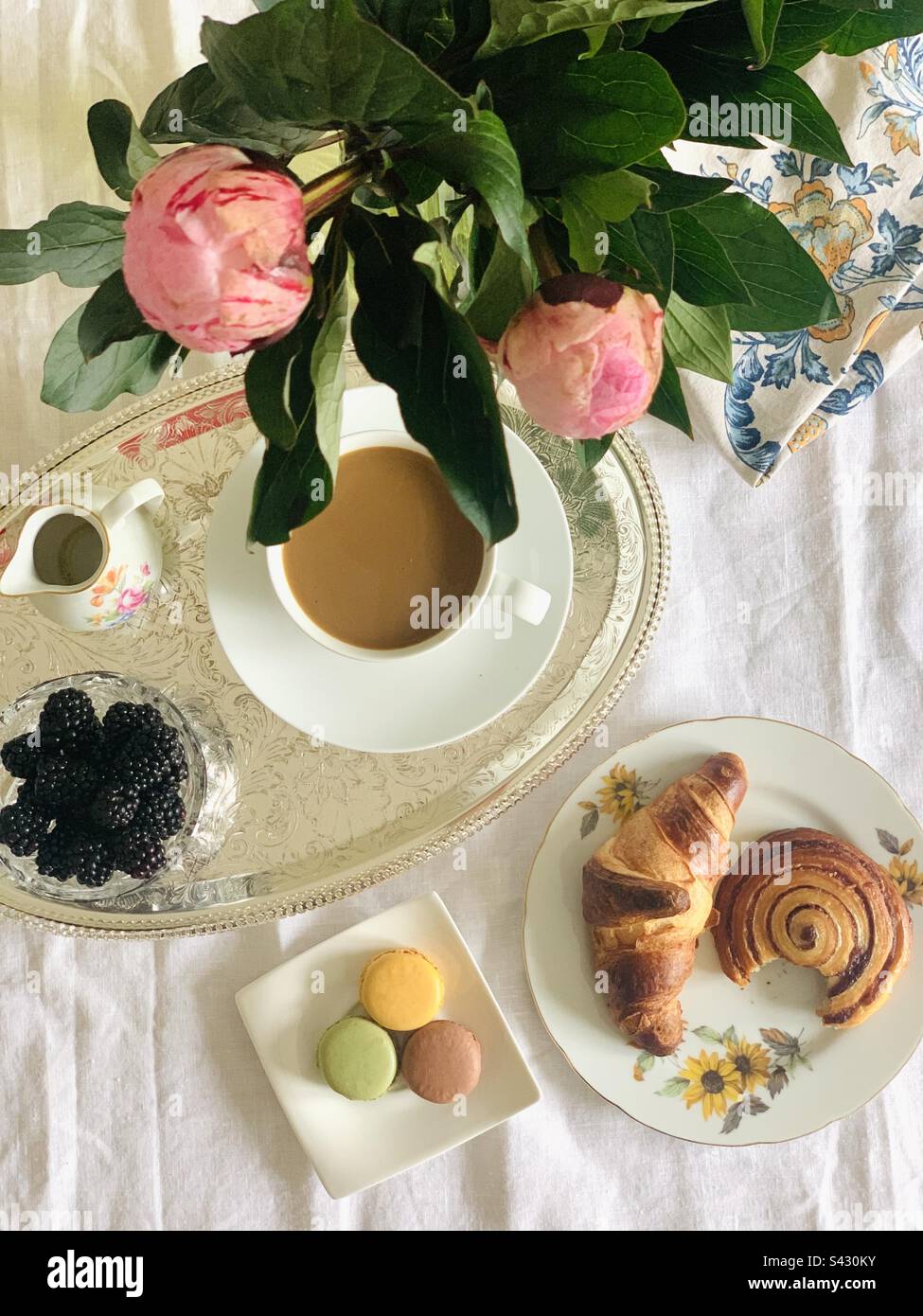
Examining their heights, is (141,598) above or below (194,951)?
above

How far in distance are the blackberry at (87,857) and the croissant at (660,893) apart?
1.18 feet

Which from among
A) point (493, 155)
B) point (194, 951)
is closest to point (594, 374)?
A: point (493, 155)

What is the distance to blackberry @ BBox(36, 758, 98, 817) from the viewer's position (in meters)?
0.66

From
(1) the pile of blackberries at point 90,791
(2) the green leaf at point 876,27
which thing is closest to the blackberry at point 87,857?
(1) the pile of blackberries at point 90,791

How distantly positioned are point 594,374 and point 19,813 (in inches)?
19.4

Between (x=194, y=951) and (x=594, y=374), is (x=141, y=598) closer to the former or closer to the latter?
(x=194, y=951)

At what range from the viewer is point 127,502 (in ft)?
2.09

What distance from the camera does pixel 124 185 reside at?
1.43 ft

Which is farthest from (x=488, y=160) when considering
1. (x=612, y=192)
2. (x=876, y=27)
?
(x=876, y=27)

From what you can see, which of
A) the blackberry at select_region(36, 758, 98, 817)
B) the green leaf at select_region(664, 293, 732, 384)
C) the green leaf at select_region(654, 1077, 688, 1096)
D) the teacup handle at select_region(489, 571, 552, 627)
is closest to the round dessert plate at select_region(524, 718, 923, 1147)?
the green leaf at select_region(654, 1077, 688, 1096)

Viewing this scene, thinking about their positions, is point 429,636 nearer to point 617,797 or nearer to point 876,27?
point 617,797

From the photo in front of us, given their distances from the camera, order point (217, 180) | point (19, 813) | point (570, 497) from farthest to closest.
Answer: point (570, 497) < point (19, 813) < point (217, 180)

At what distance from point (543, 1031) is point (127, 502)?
520mm

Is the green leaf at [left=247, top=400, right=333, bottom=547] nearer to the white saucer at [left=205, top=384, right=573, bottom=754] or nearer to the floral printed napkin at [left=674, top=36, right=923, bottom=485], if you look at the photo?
the white saucer at [left=205, top=384, right=573, bottom=754]
